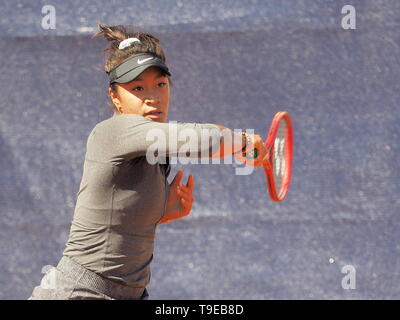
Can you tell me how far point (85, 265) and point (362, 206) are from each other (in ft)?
4.41

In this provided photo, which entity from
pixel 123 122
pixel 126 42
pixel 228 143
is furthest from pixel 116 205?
pixel 126 42

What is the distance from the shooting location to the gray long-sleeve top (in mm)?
1622

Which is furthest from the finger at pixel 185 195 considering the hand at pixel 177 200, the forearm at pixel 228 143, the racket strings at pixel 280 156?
the racket strings at pixel 280 156

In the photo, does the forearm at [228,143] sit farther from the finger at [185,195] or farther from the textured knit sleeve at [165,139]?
the finger at [185,195]

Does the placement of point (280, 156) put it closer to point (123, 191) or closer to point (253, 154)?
point (253, 154)

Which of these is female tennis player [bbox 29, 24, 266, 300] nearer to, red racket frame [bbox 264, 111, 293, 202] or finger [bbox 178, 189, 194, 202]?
finger [bbox 178, 189, 194, 202]

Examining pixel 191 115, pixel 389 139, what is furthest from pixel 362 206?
pixel 191 115

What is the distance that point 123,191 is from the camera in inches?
65.4

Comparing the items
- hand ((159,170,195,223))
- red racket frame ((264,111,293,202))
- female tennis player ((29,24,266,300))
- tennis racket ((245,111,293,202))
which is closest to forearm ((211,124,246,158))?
female tennis player ((29,24,266,300))

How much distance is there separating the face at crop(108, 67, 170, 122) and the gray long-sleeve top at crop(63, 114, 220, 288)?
0.38 ft

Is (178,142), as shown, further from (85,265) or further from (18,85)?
(18,85)

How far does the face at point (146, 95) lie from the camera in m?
Answer: 1.75

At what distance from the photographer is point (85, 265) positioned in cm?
170
